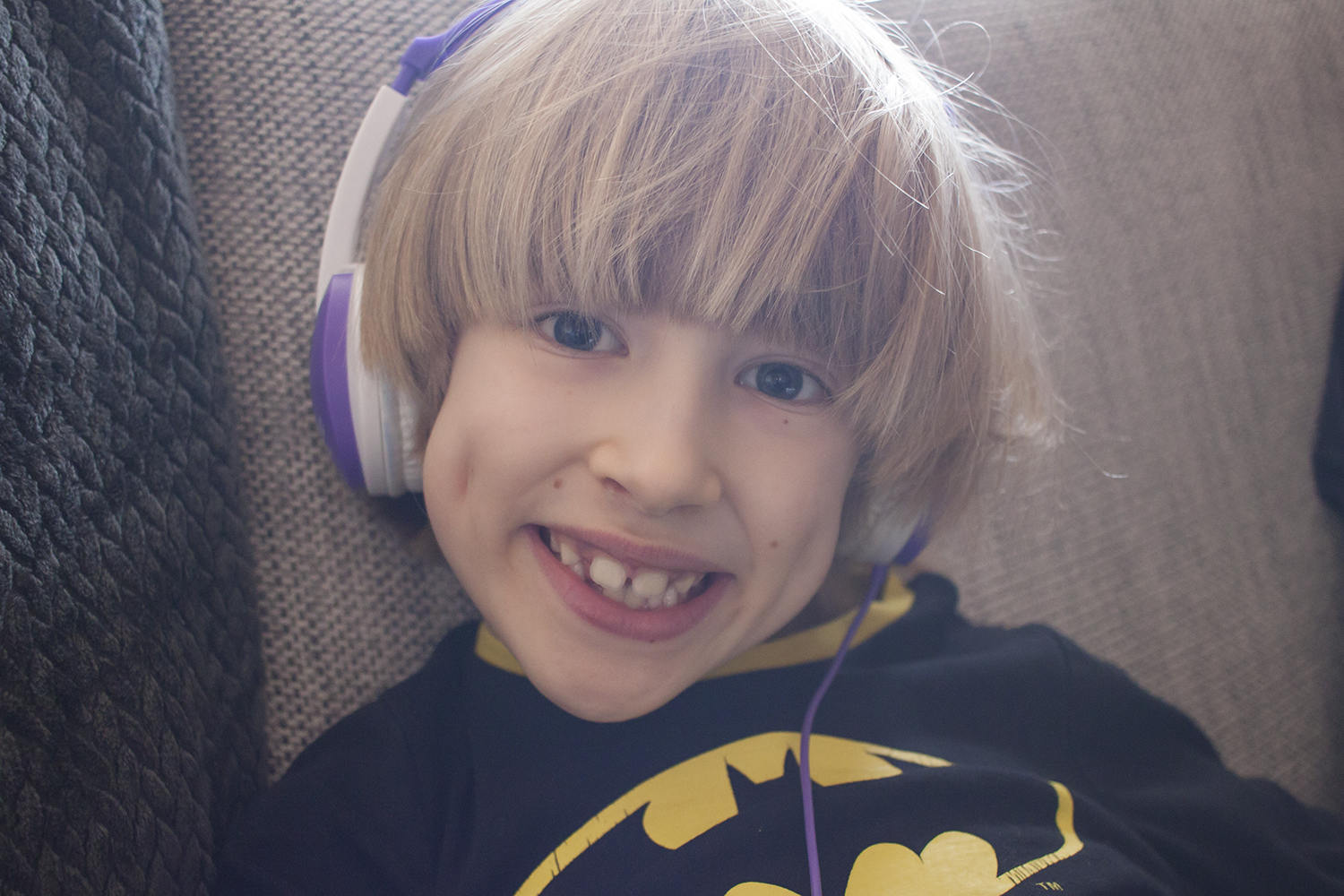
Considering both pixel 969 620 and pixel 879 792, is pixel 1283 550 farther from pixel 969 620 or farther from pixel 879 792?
pixel 879 792

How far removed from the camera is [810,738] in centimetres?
63

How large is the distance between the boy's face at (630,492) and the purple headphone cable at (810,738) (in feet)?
0.26

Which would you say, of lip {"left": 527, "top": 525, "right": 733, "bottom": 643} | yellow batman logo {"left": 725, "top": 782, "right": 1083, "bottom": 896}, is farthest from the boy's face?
yellow batman logo {"left": 725, "top": 782, "right": 1083, "bottom": 896}

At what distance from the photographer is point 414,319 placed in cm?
55

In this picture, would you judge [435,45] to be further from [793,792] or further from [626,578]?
[793,792]

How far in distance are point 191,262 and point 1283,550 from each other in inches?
45.4

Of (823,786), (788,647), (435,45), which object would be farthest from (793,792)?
(435,45)

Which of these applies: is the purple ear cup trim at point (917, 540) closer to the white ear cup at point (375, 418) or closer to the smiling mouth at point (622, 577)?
the smiling mouth at point (622, 577)

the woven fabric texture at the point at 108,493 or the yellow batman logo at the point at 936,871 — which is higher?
the woven fabric texture at the point at 108,493

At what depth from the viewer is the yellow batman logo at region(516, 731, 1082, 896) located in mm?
543

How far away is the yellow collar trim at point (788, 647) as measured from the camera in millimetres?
651

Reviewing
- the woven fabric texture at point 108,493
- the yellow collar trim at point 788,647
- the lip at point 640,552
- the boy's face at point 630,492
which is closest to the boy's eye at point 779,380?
the boy's face at point 630,492

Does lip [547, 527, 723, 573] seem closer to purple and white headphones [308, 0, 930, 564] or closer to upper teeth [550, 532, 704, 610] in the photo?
upper teeth [550, 532, 704, 610]

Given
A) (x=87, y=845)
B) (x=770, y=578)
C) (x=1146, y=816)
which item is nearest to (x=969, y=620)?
(x=1146, y=816)
